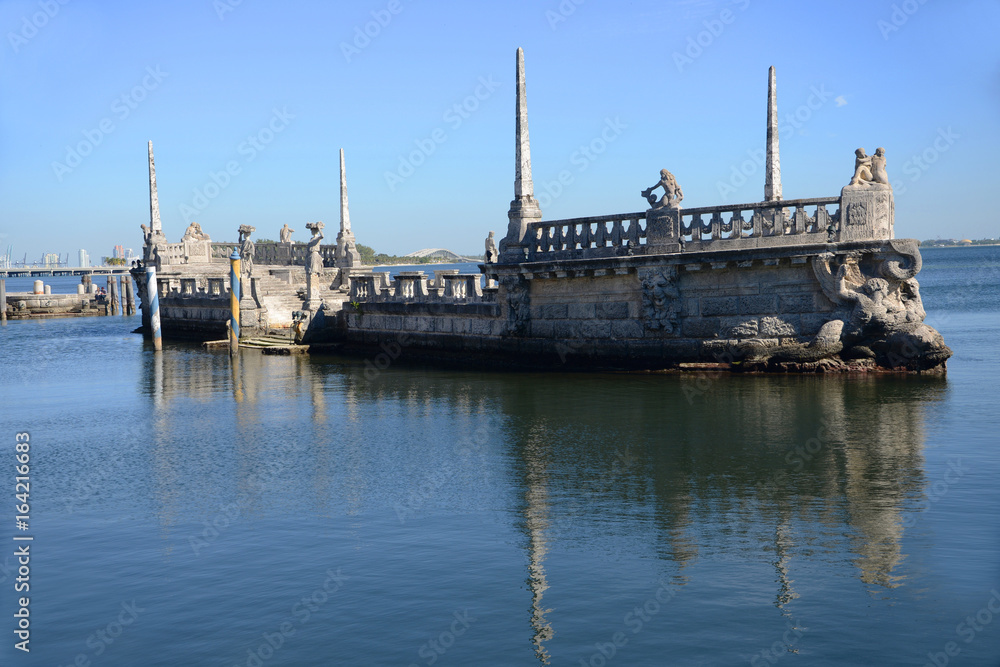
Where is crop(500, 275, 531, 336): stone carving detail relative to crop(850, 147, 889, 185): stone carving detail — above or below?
below

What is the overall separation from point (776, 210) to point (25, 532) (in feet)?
51.3

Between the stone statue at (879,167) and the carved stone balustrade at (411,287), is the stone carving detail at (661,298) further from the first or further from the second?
the carved stone balustrade at (411,287)

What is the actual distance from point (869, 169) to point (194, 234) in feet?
115

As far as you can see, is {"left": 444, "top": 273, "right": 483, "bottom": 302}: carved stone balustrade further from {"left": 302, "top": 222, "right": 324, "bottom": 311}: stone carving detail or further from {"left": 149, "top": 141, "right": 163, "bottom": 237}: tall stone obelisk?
{"left": 149, "top": 141, "right": 163, "bottom": 237}: tall stone obelisk

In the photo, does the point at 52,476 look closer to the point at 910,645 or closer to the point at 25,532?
the point at 25,532

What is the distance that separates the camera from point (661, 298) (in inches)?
847

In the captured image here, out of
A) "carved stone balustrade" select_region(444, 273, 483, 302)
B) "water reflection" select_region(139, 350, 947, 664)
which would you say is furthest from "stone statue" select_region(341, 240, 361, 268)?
"water reflection" select_region(139, 350, 947, 664)

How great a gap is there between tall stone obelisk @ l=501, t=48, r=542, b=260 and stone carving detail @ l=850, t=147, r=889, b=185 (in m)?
8.00

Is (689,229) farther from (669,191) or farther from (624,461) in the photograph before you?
(624,461)

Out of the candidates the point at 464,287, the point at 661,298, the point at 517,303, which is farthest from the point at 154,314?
the point at 661,298

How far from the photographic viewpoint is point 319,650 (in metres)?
7.61

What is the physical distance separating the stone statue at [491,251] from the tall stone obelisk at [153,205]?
21855 mm

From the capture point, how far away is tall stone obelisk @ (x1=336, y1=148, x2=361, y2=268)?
37.6 meters

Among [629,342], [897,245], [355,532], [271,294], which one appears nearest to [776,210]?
[897,245]
